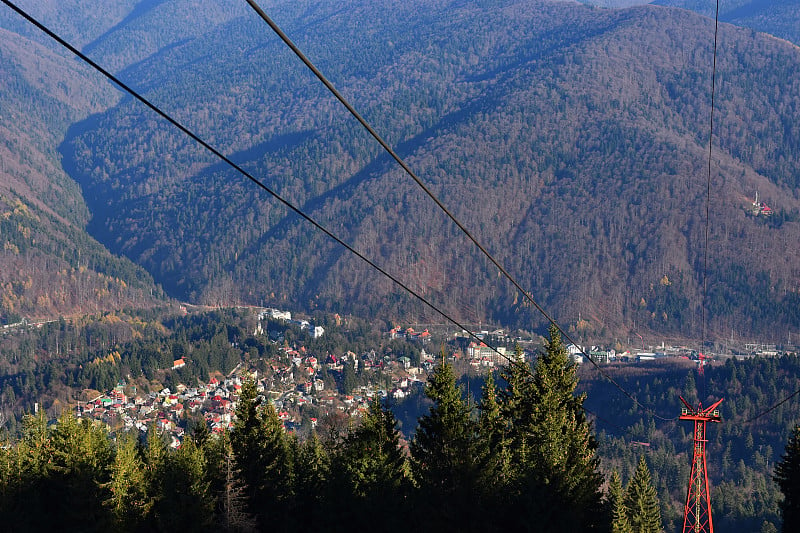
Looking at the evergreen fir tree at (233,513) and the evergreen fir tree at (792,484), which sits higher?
the evergreen fir tree at (792,484)

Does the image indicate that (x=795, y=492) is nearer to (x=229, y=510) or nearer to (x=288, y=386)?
(x=229, y=510)

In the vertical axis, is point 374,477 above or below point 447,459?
below

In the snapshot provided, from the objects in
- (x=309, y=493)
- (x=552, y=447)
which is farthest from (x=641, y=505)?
(x=552, y=447)

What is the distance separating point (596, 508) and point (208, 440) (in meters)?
21.2

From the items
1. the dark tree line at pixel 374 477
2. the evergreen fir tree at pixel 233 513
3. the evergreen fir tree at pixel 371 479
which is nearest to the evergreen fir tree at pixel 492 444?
the dark tree line at pixel 374 477

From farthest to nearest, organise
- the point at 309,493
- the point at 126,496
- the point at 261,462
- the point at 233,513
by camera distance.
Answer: the point at 309,493, the point at 261,462, the point at 126,496, the point at 233,513

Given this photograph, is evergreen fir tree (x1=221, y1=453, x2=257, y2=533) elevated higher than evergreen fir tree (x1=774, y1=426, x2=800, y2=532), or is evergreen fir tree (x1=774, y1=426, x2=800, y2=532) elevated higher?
evergreen fir tree (x1=774, y1=426, x2=800, y2=532)

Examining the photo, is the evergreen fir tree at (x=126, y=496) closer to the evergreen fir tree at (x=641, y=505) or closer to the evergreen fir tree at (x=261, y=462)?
the evergreen fir tree at (x=261, y=462)

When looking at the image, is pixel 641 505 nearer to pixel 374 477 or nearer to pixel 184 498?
pixel 374 477

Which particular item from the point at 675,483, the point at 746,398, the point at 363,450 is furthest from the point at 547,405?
the point at 746,398

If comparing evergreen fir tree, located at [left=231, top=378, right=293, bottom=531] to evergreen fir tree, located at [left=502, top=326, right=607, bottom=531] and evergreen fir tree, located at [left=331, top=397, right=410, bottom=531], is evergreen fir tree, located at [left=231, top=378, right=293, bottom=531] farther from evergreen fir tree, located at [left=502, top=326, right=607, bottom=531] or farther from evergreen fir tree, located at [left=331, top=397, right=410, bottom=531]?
evergreen fir tree, located at [left=502, top=326, right=607, bottom=531]

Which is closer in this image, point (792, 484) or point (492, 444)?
point (492, 444)

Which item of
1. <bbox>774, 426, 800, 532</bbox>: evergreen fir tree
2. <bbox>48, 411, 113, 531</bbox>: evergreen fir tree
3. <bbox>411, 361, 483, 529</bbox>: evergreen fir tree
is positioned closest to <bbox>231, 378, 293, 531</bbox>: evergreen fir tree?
<bbox>48, 411, 113, 531</bbox>: evergreen fir tree

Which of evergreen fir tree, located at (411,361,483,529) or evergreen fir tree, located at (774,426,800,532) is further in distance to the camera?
evergreen fir tree, located at (774,426,800,532)
